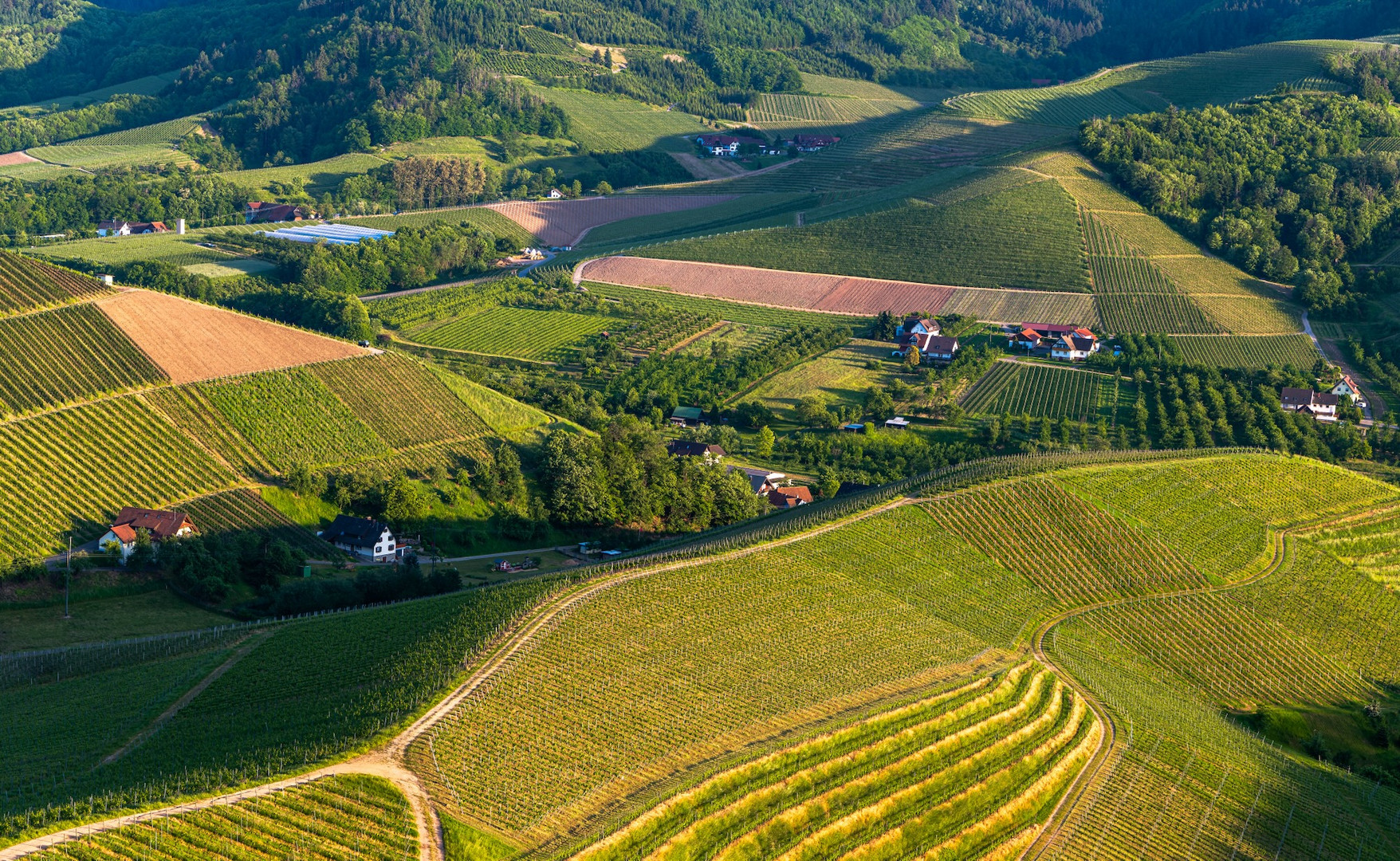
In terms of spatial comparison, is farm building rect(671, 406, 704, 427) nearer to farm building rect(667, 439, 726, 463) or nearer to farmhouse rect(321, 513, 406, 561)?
farm building rect(667, 439, 726, 463)

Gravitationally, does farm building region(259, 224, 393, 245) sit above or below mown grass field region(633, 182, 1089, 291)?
below

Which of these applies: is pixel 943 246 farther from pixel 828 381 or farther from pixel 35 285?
pixel 35 285

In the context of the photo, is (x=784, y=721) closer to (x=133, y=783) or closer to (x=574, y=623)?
(x=574, y=623)

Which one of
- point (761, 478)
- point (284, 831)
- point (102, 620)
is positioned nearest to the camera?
A: point (284, 831)

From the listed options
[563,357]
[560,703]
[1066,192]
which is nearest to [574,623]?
[560,703]

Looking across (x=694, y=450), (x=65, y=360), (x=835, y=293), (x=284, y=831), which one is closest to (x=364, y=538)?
(x=65, y=360)

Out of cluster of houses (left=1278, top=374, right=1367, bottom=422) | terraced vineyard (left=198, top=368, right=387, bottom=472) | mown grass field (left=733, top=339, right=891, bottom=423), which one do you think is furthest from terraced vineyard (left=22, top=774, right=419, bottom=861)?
cluster of houses (left=1278, top=374, right=1367, bottom=422)

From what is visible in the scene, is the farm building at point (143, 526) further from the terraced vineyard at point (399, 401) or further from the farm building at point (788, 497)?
the farm building at point (788, 497)
